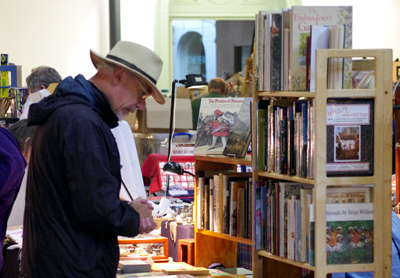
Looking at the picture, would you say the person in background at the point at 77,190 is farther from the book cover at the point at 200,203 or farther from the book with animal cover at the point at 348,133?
the book cover at the point at 200,203

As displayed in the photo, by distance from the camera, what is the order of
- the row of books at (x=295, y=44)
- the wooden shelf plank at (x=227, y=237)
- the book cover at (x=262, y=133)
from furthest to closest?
the wooden shelf plank at (x=227, y=237)
the book cover at (x=262, y=133)
the row of books at (x=295, y=44)

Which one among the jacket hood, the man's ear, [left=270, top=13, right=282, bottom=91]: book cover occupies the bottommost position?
the jacket hood

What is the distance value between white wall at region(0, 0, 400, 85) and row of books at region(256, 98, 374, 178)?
709cm

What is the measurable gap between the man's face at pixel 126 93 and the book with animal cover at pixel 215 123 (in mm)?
1366

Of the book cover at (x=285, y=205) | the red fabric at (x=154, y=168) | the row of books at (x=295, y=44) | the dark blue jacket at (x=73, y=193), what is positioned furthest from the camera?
the red fabric at (x=154, y=168)

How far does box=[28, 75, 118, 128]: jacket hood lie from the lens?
2.11m

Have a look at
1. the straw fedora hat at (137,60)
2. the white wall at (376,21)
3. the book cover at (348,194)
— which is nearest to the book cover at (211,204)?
the book cover at (348,194)

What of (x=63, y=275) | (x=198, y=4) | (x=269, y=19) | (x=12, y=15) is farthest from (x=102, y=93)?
(x=198, y=4)

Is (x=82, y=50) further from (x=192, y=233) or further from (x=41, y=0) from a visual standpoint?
(x=192, y=233)

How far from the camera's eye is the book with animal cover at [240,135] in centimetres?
329

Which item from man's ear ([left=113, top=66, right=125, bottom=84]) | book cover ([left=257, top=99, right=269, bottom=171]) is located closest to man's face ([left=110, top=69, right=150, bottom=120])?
man's ear ([left=113, top=66, right=125, bottom=84])

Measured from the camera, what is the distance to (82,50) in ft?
32.4

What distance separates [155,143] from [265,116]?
3353 millimetres

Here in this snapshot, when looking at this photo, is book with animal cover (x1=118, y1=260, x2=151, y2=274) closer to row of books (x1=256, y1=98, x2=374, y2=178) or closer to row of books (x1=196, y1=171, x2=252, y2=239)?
row of books (x1=196, y1=171, x2=252, y2=239)
